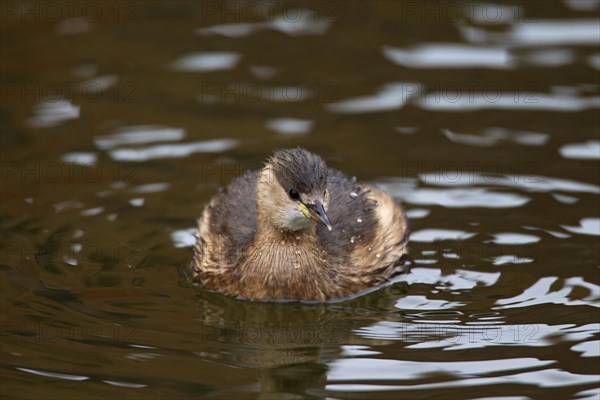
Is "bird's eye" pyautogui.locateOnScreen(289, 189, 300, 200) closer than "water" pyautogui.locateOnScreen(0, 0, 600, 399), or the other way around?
"water" pyautogui.locateOnScreen(0, 0, 600, 399)

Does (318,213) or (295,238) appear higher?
(318,213)

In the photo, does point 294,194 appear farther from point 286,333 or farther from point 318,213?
point 286,333

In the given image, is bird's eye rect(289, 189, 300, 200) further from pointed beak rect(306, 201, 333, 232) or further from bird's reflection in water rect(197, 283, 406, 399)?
bird's reflection in water rect(197, 283, 406, 399)

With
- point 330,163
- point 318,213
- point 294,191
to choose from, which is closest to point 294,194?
point 294,191

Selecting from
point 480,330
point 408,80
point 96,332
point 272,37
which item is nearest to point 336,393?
point 480,330

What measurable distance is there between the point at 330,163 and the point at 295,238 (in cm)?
247

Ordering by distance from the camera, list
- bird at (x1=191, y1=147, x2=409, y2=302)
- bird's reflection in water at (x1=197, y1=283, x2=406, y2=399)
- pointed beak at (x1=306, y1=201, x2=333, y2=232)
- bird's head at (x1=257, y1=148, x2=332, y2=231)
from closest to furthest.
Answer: bird's reflection in water at (x1=197, y1=283, x2=406, y2=399) → pointed beak at (x1=306, y1=201, x2=333, y2=232) → bird's head at (x1=257, y1=148, x2=332, y2=231) → bird at (x1=191, y1=147, x2=409, y2=302)

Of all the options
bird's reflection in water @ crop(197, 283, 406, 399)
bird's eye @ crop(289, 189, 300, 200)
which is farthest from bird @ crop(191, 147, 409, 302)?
bird's reflection in water @ crop(197, 283, 406, 399)

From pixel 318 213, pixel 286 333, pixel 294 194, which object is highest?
pixel 294 194

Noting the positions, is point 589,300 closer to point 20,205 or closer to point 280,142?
point 280,142

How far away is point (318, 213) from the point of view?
9320mm

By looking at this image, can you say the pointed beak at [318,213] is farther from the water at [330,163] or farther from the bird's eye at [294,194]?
the water at [330,163]

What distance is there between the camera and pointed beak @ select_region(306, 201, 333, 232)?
364 inches

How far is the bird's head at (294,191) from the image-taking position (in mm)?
9359
